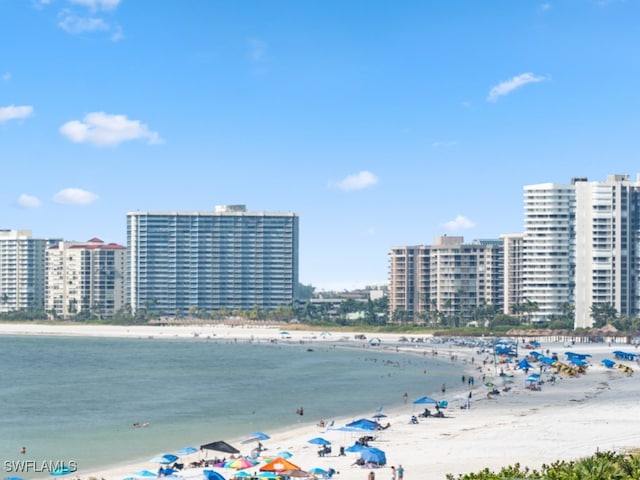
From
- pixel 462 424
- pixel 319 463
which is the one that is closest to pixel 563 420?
pixel 462 424

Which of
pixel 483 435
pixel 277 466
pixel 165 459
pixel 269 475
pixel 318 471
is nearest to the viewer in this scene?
pixel 269 475

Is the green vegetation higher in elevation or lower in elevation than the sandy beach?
higher

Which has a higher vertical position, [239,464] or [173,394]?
[239,464]

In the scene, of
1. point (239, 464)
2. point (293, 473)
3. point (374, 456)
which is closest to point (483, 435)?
point (374, 456)

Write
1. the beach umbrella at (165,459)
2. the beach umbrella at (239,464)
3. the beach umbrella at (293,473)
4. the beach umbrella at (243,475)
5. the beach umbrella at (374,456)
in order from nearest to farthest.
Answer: the beach umbrella at (293,473) < the beach umbrella at (243,475) < the beach umbrella at (239,464) < the beach umbrella at (374,456) < the beach umbrella at (165,459)

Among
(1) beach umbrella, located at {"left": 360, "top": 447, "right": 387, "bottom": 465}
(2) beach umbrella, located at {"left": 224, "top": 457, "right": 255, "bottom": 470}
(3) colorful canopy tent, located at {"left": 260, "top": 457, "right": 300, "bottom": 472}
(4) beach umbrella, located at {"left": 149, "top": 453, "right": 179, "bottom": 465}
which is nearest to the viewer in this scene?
(3) colorful canopy tent, located at {"left": 260, "top": 457, "right": 300, "bottom": 472}

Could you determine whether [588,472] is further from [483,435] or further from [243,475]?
[483,435]

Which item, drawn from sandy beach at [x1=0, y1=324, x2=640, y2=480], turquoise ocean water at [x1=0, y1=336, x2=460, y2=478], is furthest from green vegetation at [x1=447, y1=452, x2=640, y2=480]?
turquoise ocean water at [x1=0, y1=336, x2=460, y2=478]

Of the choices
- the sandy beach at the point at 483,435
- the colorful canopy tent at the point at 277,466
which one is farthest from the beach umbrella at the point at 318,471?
the colorful canopy tent at the point at 277,466

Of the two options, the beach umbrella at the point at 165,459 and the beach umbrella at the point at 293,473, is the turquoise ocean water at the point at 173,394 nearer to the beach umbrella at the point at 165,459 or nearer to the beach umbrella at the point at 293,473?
the beach umbrella at the point at 165,459

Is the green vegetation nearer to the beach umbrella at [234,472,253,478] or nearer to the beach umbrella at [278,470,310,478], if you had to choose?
the beach umbrella at [278,470,310,478]
